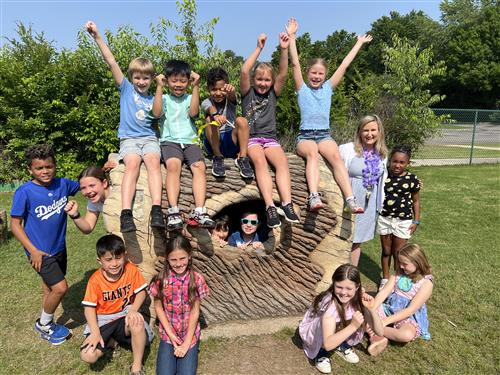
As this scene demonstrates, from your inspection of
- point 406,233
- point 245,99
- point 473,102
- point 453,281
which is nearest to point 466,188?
point 453,281

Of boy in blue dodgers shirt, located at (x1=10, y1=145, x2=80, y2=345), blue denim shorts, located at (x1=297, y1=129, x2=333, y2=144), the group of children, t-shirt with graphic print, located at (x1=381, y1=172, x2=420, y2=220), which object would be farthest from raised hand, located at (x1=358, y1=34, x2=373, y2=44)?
boy in blue dodgers shirt, located at (x1=10, y1=145, x2=80, y2=345)

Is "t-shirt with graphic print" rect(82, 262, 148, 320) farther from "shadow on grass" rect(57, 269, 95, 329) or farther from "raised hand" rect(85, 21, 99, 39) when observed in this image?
"raised hand" rect(85, 21, 99, 39)

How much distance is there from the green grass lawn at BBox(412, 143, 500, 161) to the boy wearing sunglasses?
11019mm

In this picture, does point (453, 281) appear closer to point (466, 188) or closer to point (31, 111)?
point (466, 188)

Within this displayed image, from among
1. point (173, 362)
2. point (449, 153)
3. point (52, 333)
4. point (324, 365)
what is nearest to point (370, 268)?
point (324, 365)

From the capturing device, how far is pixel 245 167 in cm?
317

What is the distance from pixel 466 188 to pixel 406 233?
6.51m

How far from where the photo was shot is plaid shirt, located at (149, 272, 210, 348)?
2812mm

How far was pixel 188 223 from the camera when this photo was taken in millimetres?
3045

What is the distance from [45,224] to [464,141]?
1713 centimetres

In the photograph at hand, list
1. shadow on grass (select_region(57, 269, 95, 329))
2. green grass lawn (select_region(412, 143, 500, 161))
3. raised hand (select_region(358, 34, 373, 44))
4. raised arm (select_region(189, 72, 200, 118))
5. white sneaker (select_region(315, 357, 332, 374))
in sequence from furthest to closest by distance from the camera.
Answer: green grass lawn (select_region(412, 143, 500, 161)) < raised hand (select_region(358, 34, 373, 44)) < shadow on grass (select_region(57, 269, 95, 329)) < raised arm (select_region(189, 72, 200, 118)) < white sneaker (select_region(315, 357, 332, 374))

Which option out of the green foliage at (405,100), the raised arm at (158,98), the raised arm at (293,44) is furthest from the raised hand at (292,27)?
the green foliage at (405,100)

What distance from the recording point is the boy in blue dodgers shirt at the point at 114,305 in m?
2.73

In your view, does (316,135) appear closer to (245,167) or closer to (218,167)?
(245,167)
